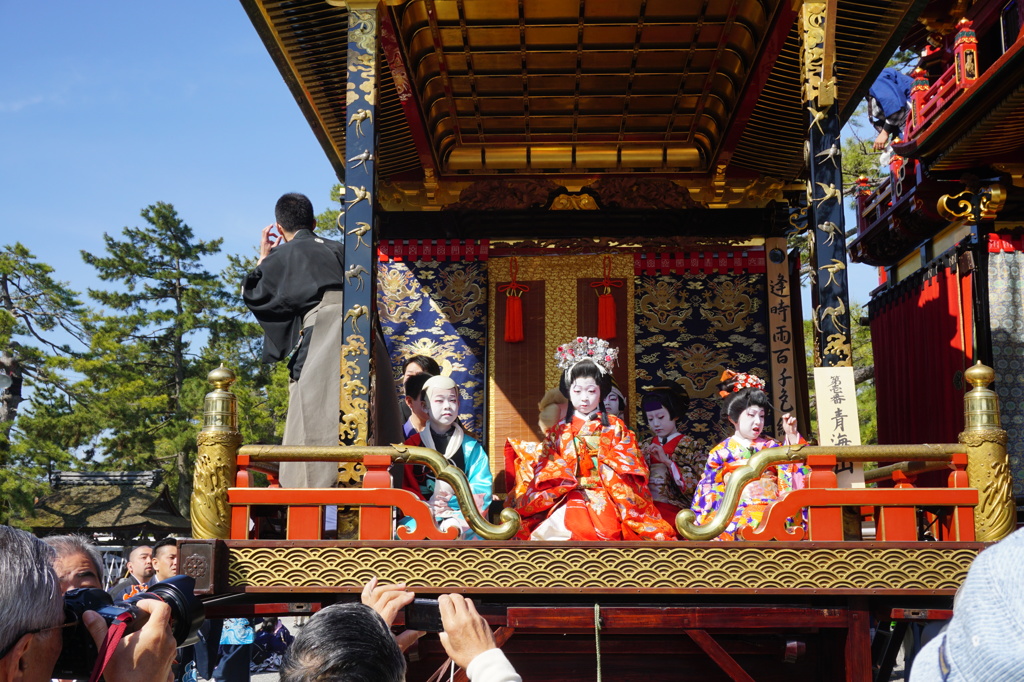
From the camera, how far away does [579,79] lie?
7.70m

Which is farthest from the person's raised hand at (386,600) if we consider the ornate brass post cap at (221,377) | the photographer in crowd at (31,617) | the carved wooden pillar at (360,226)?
the carved wooden pillar at (360,226)

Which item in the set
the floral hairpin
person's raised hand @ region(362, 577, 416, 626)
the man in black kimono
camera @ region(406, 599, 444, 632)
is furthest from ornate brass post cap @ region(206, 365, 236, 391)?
the floral hairpin

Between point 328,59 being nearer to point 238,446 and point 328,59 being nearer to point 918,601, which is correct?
point 238,446

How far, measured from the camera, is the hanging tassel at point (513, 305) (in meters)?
8.56

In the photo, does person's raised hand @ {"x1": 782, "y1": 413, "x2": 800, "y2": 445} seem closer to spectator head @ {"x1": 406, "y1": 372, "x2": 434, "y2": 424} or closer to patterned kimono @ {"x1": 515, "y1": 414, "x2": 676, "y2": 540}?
patterned kimono @ {"x1": 515, "y1": 414, "x2": 676, "y2": 540}

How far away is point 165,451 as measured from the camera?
21.3m

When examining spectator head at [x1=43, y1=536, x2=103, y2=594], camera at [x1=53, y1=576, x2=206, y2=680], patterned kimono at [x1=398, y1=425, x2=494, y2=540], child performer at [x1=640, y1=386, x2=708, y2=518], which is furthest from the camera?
child performer at [x1=640, y1=386, x2=708, y2=518]

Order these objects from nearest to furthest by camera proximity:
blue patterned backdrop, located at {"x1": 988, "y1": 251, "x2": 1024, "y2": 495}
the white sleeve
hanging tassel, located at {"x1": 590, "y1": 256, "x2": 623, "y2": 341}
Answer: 1. the white sleeve
2. hanging tassel, located at {"x1": 590, "y1": 256, "x2": 623, "y2": 341}
3. blue patterned backdrop, located at {"x1": 988, "y1": 251, "x2": 1024, "y2": 495}

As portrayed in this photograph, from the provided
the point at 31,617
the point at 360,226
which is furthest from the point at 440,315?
the point at 31,617

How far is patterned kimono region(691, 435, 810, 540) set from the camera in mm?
5559

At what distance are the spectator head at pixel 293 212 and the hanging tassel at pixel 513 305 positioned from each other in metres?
2.81

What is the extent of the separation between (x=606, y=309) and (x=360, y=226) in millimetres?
3627

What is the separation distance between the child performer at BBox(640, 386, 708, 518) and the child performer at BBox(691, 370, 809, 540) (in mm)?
843

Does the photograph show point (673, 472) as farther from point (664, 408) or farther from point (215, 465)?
point (215, 465)
